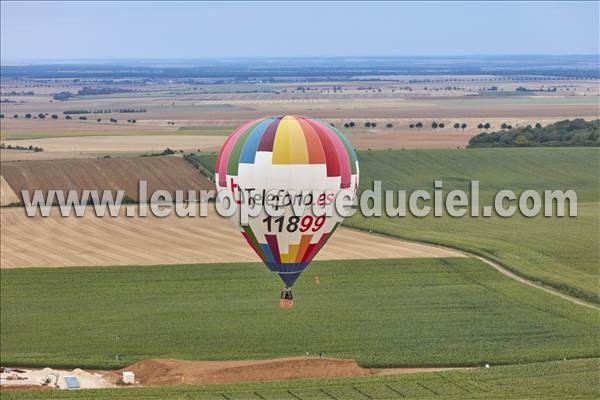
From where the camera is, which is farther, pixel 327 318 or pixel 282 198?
pixel 327 318

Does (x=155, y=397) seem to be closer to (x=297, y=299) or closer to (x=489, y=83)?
(x=297, y=299)

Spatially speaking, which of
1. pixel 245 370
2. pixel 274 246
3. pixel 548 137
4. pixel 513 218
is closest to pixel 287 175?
pixel 274 246

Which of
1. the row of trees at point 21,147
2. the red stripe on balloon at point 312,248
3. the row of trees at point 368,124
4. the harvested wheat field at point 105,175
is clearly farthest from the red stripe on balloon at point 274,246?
the row of trees at point 368,124

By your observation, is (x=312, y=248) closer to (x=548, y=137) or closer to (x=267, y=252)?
(x=267, y=252)

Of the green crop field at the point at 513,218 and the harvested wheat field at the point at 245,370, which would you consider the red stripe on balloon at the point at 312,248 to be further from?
the green crop field at the point at 513,218

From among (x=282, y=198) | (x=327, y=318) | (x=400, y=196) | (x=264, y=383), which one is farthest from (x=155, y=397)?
(x=400, y=196)

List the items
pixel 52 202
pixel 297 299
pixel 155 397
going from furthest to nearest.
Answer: pixel 52 202
pixel 297 299
pixel 155 397
